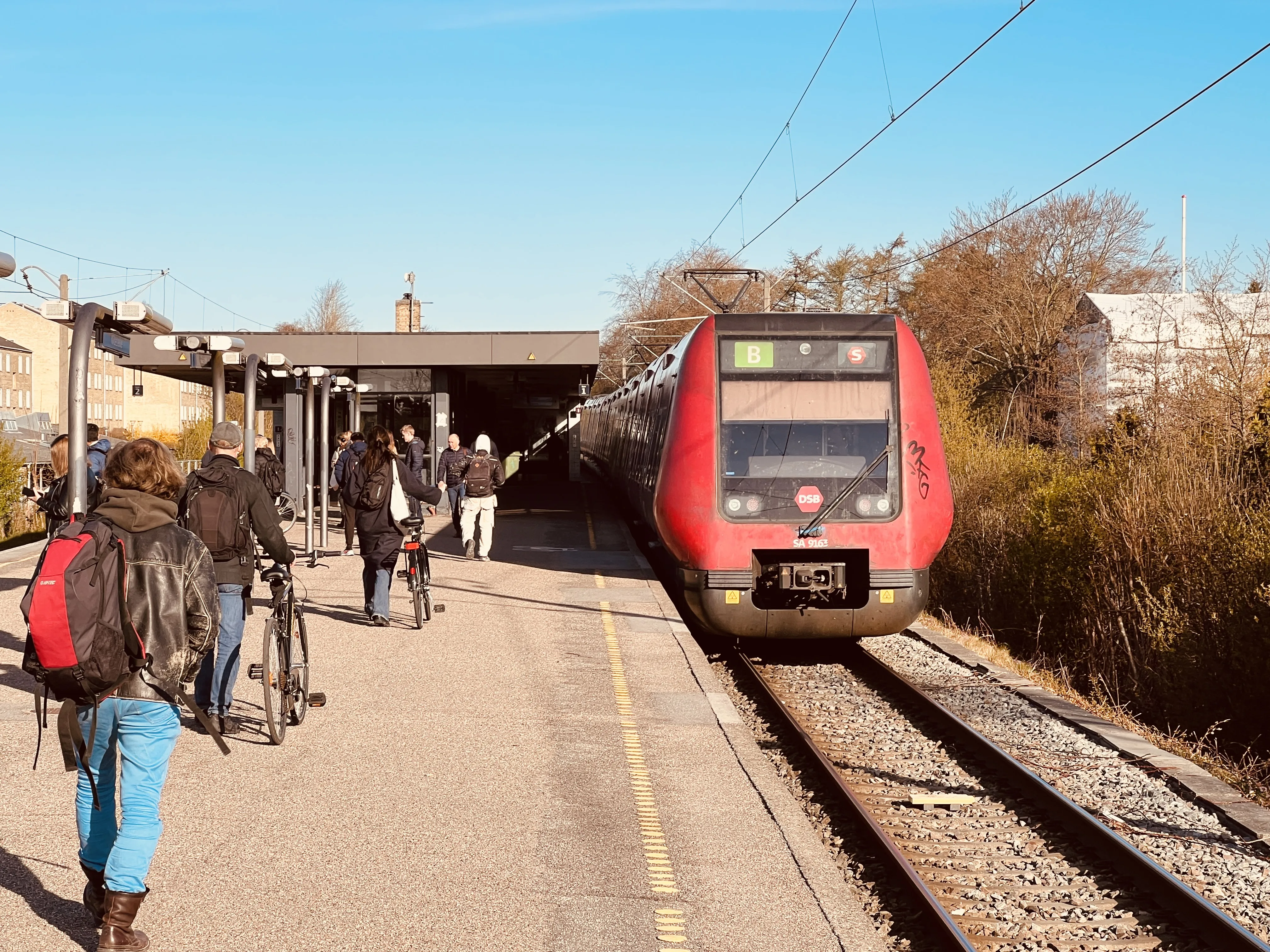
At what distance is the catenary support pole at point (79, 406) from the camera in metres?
8.41

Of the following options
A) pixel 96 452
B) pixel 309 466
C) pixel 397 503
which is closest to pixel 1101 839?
pixel 397 503

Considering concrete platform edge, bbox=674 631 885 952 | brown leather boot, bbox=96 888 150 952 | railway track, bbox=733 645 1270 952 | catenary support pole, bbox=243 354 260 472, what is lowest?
railway track, bbox=733 645 1270 952

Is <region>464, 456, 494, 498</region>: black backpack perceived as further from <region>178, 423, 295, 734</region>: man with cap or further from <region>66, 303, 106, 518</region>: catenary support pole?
Result: <region>178, 423, 295, 734</region>: man with cap

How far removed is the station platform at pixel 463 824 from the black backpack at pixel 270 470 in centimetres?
219

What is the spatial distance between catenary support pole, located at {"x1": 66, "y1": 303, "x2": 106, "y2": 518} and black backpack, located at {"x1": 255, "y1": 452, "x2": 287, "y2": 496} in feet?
11.6

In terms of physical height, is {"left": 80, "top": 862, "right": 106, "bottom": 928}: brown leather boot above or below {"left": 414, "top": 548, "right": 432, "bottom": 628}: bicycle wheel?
below

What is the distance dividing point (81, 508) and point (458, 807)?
381cm

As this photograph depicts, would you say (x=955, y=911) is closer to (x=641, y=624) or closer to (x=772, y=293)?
(x=641, y=624)

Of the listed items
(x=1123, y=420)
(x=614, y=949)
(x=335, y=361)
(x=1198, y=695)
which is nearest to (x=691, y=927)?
(x=614, y=949)

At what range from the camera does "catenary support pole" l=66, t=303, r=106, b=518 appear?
8414mm

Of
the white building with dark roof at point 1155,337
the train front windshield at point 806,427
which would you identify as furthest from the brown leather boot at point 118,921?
the white building with dark roof at point 1155,337

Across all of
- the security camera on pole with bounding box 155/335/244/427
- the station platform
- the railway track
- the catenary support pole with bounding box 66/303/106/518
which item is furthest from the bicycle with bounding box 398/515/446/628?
the railway track

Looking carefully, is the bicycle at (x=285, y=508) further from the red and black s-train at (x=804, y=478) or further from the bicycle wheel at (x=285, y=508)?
the red and black s-train at (x=804, y=478)

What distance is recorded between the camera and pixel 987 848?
21.8 feet
